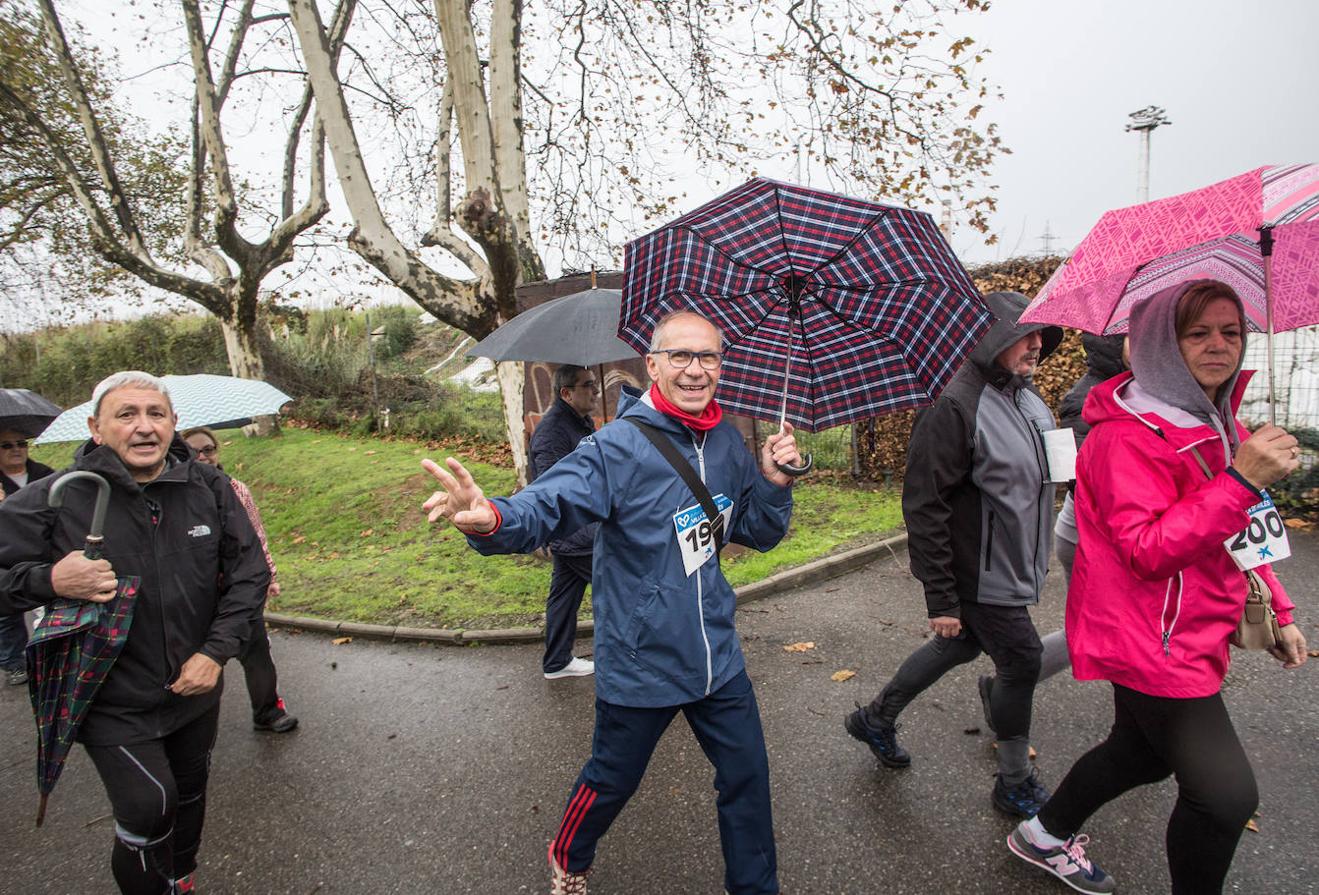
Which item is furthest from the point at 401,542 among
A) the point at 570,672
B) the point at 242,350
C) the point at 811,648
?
the point at 242,350

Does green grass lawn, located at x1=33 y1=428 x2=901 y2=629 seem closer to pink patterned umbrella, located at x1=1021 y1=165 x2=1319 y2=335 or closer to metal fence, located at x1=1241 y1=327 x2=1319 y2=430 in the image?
metal fence, located at x1=1241 y1=327 x2=1319 y2=430

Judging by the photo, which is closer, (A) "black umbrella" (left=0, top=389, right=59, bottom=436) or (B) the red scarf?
(B) the red scarf

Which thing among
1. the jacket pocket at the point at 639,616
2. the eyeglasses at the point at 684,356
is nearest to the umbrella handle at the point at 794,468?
the eyeglasses at the point at 684,356

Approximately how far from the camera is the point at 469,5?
23.9 ft

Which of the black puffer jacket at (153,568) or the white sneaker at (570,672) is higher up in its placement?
the black puffer jacket at (153,568)

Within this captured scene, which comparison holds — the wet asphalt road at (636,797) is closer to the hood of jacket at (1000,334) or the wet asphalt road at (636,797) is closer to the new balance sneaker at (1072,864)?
the new balance sneaker at (1072,864)

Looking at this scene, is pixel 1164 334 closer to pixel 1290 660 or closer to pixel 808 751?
pixel 1290 660

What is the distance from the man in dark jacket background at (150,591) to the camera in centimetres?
227

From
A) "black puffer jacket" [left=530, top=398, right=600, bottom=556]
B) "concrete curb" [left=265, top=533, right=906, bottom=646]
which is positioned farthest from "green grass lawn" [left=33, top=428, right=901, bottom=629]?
"black puffer jacket" [left=530, top=398, right=600, bottom=556]

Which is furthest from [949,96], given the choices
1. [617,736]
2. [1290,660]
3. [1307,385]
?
[617,736]

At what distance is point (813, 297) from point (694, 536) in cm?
102

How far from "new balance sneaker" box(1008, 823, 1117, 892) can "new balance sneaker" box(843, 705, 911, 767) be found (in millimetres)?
718

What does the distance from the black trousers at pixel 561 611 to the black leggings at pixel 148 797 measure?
2082 millimetres

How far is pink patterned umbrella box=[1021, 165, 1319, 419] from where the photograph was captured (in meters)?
1.70
